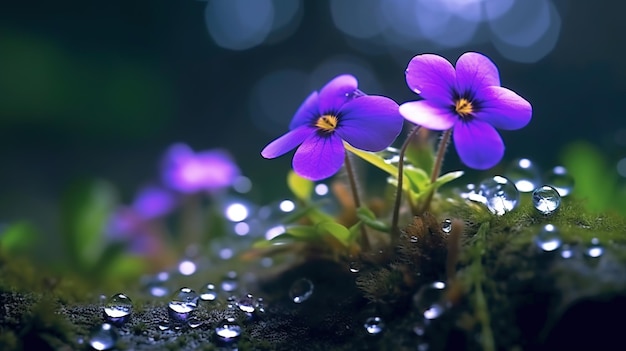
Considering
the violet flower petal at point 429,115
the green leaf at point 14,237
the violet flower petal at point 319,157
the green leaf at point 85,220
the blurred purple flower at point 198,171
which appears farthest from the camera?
the blurred purple flower at point 198,171

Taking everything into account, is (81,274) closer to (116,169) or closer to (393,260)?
(393,260)

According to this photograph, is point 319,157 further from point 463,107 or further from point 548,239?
point 548,239

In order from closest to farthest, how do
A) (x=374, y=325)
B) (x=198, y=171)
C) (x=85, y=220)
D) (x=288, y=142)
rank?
(x=374, y=325), (x=288, y=142), (x=85, y=220), (x=198, y=171)

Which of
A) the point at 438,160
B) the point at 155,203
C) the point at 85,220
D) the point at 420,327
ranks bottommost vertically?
the point at 420,327

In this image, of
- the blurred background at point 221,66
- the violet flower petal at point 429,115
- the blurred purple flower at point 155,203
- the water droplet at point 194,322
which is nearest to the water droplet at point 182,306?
the water droplet at point 194,322

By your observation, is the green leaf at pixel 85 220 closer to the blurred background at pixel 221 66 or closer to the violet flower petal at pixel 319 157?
the violet flower petal at pixel 319 157

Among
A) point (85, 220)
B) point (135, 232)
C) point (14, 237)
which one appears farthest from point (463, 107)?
point (135, 232)

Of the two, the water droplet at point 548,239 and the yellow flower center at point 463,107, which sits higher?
the yellow flower center at point 463,107
